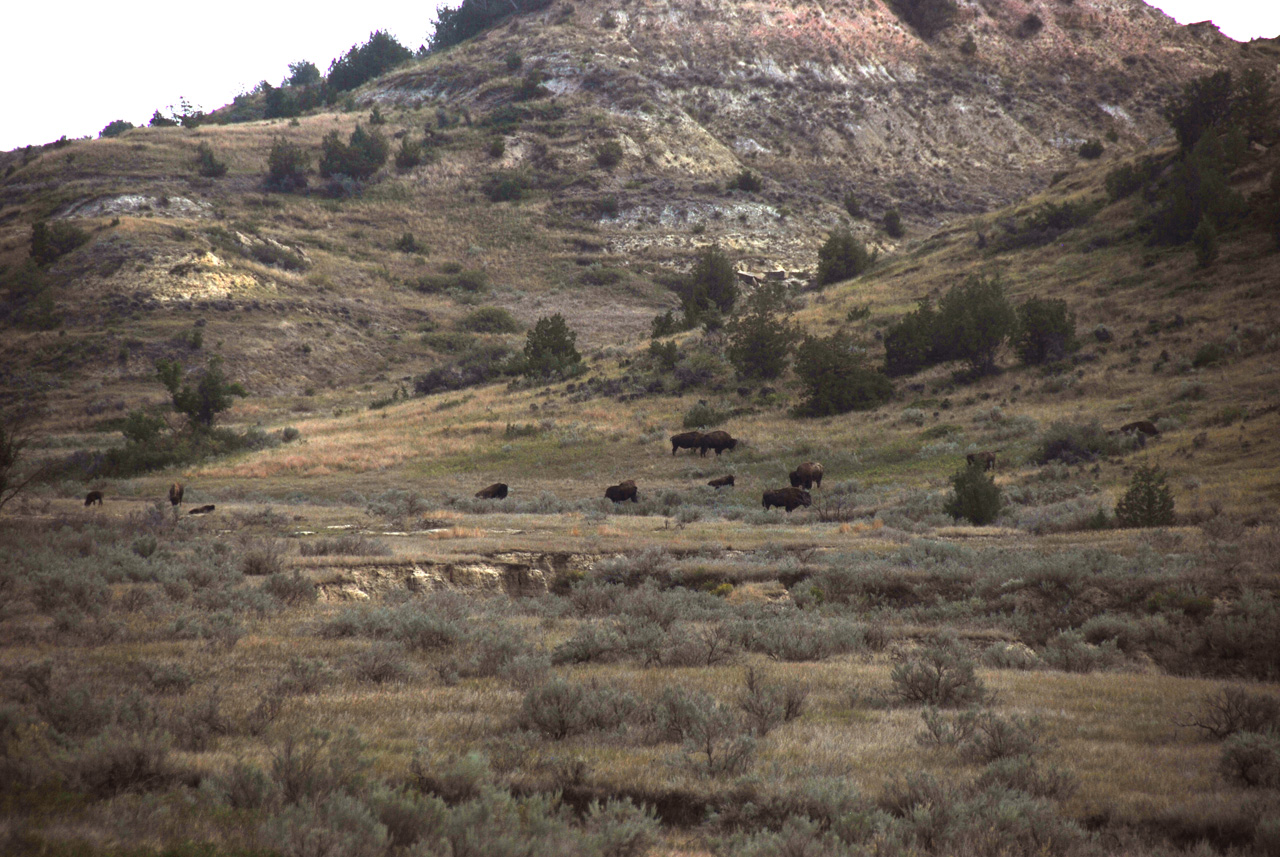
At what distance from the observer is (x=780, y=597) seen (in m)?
13.6

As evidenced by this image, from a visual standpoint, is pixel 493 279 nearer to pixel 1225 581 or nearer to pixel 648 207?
pixel 648 207

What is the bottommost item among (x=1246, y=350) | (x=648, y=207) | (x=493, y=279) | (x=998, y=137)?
(x=1246, y=350)

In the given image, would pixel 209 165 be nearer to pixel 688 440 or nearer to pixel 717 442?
pixel 688 440

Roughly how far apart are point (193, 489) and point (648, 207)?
76.7 meters

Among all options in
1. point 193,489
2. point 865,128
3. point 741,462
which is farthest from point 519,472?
point 865,128

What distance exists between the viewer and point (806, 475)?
1135 inches

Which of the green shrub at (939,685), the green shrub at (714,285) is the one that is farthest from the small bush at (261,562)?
the green shrub at (714,285)

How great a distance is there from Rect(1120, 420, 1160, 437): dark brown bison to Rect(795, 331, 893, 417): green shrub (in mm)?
14056

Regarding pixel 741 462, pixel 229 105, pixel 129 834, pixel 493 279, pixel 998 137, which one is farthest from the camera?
pixel 229 105

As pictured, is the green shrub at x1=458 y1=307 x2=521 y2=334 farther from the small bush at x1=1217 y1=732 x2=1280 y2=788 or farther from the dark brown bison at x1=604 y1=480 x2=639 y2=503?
the small bush at x1=1217 y1=732 x2=1280 y2=788

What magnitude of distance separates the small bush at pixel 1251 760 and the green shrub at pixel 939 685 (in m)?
2.38

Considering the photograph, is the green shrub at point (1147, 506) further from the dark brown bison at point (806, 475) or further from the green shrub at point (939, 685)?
the dark brown bison at point (806, 475)

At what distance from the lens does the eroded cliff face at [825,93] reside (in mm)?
99750

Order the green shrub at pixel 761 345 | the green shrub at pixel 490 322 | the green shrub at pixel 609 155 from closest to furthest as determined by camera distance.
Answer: the green shrub at pixel 761 345 < the green shrub at pixel 490 322 < the green shrub at pixel 609 155
